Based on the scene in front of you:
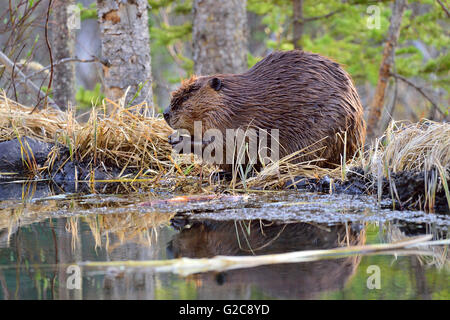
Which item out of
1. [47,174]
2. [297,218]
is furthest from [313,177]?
[47,174]

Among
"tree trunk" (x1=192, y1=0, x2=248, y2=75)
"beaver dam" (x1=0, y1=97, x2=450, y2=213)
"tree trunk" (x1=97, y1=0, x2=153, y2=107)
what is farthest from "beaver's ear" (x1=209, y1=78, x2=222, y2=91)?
"tree trunk" (x1=192, y1=0, x2=248, y2=75)

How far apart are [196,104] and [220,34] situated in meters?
3.11

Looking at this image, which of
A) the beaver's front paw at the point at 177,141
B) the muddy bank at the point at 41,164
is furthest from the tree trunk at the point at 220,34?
the beaver's front paw at the point at 177,141

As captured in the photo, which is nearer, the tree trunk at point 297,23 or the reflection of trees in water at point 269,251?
the reflection of trees in water at point 269,251

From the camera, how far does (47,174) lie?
3807 millimetres

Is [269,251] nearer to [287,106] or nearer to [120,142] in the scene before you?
[287,106]

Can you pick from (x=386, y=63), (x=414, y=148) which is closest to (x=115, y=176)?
(x=414, y=148)

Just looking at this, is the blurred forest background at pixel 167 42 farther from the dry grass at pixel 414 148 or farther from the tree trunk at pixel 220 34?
the dry grass at pixel 414 148

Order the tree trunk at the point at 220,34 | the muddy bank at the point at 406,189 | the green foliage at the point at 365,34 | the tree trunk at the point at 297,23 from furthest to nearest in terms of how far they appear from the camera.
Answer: the tree trunk at the point at 297,23
the green foliage at the point at 365,34
the tree trunk at the point at 220,34
the muddy bank at the point at 406,189

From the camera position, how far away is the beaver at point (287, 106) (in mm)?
3217

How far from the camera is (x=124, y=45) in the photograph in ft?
14.4
